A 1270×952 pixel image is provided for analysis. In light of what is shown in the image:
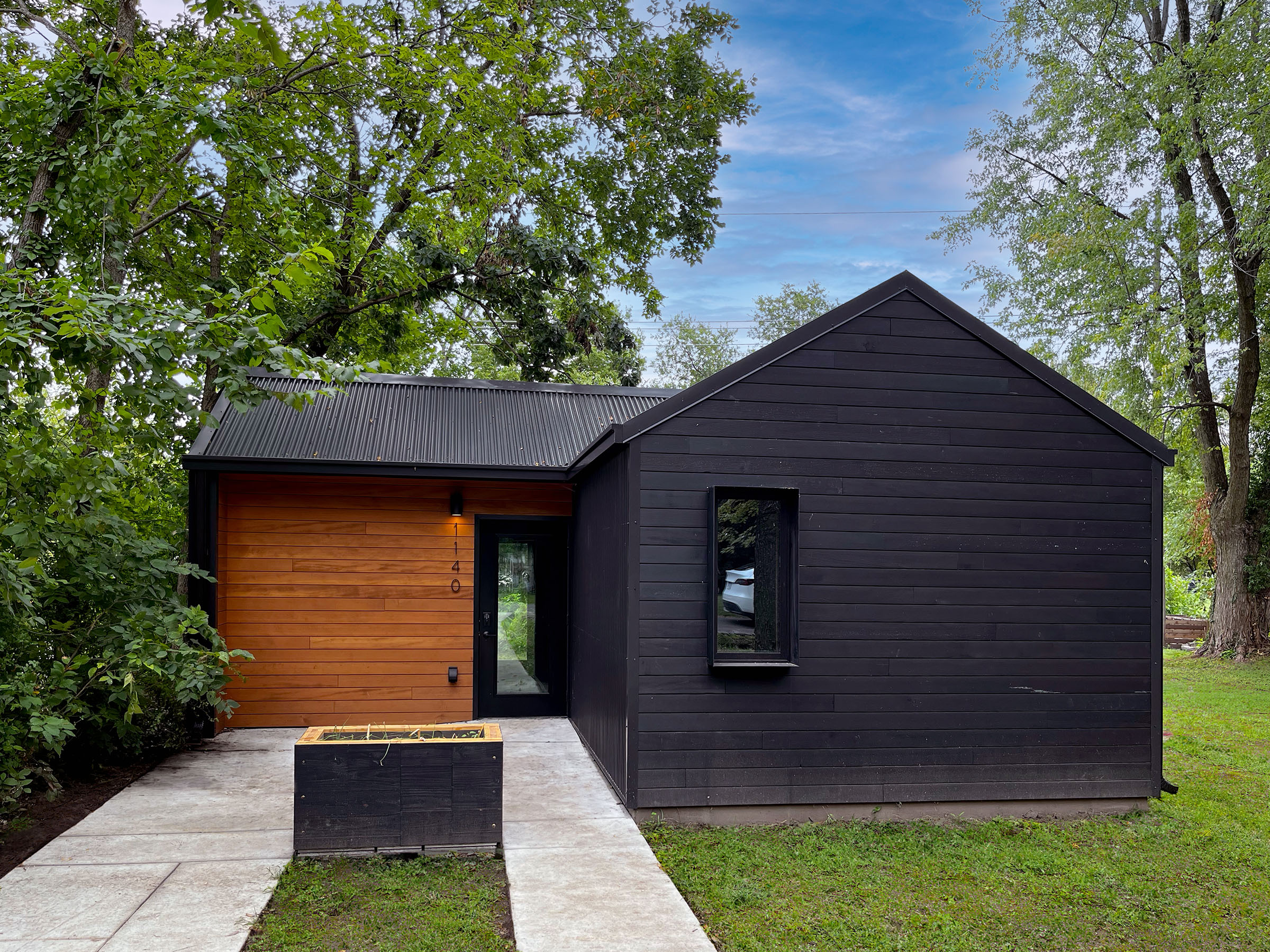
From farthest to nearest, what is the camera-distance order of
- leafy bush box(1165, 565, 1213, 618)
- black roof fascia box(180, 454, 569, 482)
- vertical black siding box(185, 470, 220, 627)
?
leafy bush box(1165, 565, 1213, 618), vertical black siding box(185, 470, 220, 627), black roof fascia box(180, 454, 569, 482)

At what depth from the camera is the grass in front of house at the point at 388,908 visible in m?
3.84

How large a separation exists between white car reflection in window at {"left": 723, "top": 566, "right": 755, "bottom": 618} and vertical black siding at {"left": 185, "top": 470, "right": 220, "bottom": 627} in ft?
15.8

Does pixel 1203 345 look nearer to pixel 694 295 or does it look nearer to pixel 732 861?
pixel 732 861

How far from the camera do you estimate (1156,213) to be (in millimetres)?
13914

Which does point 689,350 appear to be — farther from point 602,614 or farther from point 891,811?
point 891,811

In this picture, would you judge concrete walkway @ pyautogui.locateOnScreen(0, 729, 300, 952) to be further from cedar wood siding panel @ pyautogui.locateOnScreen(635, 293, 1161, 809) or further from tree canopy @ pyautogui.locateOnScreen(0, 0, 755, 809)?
cedar wood siding panel @ pyautogui.locateOnScreen(635, 293, 1161, 809)

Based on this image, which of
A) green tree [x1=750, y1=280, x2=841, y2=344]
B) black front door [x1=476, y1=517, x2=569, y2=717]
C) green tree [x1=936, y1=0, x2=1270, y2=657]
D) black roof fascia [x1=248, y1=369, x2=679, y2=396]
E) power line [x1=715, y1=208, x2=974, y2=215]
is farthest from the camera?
green tree [x1=750, y1=280, x2=841, y2=344]

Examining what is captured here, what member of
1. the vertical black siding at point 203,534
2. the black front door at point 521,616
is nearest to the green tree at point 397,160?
the vertical black siding at point 203,534

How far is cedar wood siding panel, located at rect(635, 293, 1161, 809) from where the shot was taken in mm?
5617

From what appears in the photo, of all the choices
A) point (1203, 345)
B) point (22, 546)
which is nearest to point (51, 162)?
point (22, 546)

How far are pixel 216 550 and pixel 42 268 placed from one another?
2.67m

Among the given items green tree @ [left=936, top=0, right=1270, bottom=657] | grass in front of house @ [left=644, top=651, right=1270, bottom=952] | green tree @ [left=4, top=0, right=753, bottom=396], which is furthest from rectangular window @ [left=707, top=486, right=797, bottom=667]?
green tree @ [left=936, top=0, right=1270, bottom=657]

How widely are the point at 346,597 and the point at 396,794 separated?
373cm

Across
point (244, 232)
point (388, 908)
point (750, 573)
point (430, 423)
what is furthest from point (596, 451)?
point (244, 232)
